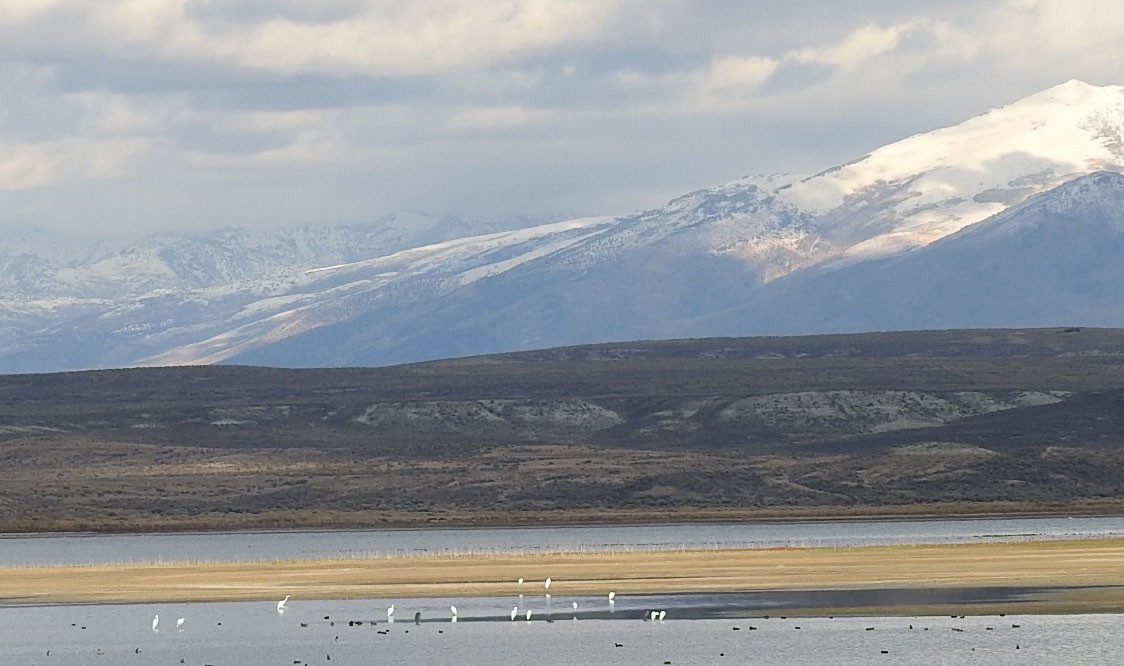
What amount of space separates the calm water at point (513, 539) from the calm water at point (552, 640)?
31776 mm

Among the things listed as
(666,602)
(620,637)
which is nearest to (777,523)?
(666,602)

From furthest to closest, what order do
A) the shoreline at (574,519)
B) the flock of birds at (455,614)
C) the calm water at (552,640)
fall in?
the shoreline at (574,519) < the flock of birds at (455,614) < the calm water at (552,640)

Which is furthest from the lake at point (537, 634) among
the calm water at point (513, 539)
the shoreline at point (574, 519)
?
the shoreline at point (574, 519)

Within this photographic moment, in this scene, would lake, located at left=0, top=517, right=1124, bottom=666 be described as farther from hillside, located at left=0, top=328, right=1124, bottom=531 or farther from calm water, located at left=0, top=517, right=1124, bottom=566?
hillside, located at left=0, top=328, right=1124, bottom=531

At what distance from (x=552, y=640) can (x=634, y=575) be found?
2093 cm

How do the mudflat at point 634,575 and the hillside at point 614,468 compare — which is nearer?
the mudflat at point 634,575

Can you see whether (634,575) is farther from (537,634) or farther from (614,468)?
(614,468)

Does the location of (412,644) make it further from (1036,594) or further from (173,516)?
(173,516)

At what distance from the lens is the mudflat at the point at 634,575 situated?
76688mm

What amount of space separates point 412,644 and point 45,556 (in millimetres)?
48655

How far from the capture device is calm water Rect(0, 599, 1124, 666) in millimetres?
58156

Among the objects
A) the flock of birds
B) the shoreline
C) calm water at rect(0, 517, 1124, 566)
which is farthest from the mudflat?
the shoreline

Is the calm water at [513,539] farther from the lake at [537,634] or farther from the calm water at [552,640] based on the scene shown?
the calm water at [552,640]

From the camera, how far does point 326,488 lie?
5960 inches
